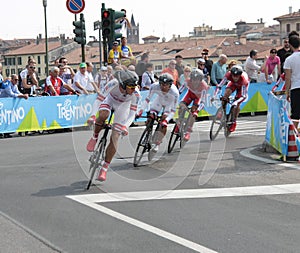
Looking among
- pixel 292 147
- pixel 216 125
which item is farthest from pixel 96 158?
pixel 216 125

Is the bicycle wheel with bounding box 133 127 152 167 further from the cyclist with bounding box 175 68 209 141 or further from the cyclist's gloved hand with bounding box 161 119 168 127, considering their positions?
the cyclist with bounding box 175 68 209 141

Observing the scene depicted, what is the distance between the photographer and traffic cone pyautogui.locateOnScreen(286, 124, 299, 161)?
11.2 meters

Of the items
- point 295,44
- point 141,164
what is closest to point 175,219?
point 141,164

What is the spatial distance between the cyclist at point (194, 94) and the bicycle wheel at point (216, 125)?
1.25m

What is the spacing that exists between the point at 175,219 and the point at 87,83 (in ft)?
40.4

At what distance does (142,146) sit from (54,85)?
8.22 metres

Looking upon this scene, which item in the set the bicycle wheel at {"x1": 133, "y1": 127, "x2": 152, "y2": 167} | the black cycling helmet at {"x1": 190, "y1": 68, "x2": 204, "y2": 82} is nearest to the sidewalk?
the bicycle wheel at {"x1": 133, "y1": 127, "x2": 152, "y2": 167}

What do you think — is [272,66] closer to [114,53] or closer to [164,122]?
[114,53]

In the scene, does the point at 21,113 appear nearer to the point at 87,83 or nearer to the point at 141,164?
the point at 87,83

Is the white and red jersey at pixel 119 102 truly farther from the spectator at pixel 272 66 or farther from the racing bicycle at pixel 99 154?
the spectator at pixel 272 66

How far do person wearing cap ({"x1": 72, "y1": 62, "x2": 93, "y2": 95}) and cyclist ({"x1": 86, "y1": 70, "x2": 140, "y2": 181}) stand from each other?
30.1 ft

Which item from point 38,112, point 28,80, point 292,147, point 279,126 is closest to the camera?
point 292,147

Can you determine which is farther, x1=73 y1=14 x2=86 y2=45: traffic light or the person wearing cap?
x1=73 y1=14 x2=86 y2=45: traffic light

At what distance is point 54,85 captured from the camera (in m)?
19.1
